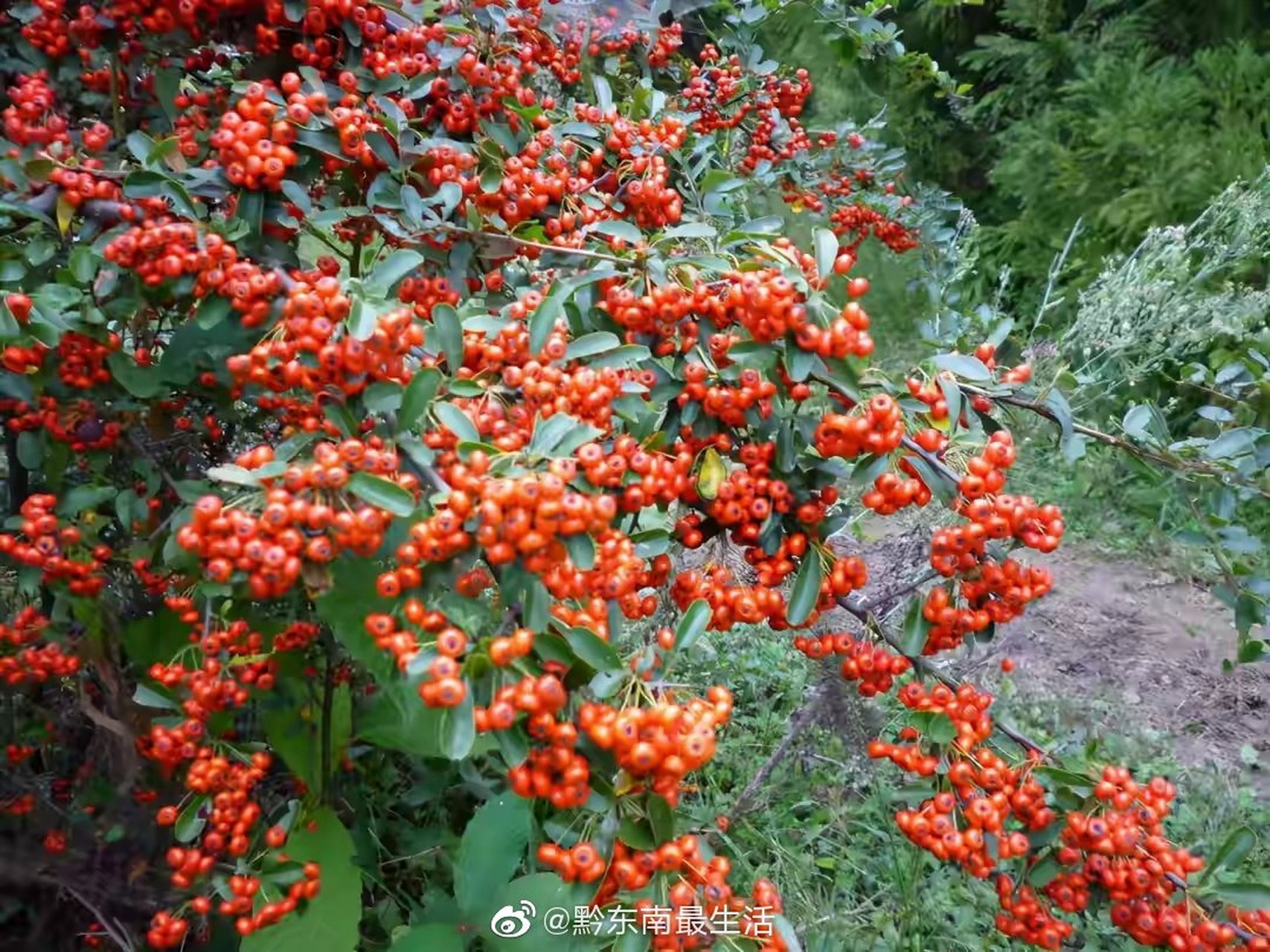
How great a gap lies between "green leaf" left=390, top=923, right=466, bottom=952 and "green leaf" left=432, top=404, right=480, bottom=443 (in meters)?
1.13

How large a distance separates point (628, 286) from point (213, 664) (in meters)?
0.90

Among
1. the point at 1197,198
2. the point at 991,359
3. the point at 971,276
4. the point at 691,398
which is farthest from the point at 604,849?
the point at 971,276

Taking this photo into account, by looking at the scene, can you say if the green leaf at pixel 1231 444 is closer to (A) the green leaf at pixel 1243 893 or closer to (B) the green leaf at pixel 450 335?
(A) the green leaf at pixel 1243 893

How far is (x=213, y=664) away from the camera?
156 cm

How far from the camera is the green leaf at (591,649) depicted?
112 centimetres

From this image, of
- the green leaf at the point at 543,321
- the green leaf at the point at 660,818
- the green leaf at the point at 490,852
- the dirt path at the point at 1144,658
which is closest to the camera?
the green leaf at the point at 660,818

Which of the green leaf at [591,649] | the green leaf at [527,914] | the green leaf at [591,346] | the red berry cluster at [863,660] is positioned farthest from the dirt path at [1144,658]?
the green leaf at [591,649]

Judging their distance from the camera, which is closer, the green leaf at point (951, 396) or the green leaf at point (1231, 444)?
the green leaf at point (951, 396)

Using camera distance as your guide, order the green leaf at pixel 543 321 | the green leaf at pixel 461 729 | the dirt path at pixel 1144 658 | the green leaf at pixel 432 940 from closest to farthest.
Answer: the green leaf at pixel 461 729
the green leaf at pixel 543 321
the green leaf at pixel 432 940
the dirt path at pixel 1144 658

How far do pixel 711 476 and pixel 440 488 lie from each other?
46 centimetres

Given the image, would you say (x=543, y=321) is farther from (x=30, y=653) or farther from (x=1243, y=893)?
(x=1243, y=893)

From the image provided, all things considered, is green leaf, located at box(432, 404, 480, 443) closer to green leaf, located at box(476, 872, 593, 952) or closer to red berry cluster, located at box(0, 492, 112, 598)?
red berry cluster, located at box(0, 492, 112, 598)

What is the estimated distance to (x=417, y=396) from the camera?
1.21 meters

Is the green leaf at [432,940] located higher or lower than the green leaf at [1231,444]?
lower
